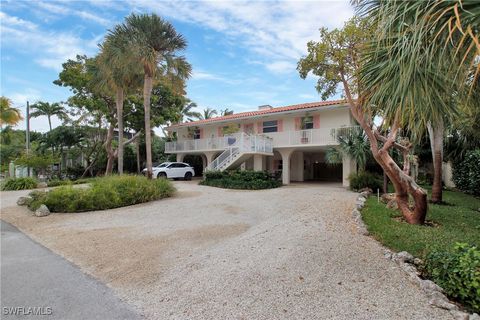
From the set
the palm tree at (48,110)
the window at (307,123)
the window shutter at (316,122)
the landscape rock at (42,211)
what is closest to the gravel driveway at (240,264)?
the landscape rock at (42,211)

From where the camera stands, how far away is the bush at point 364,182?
1351 cm

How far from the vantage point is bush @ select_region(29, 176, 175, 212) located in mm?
9625

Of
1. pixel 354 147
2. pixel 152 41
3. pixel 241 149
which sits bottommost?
pixel 354 147

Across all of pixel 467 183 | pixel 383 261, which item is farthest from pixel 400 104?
pixel 467 183

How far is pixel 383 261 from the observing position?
4.48 m

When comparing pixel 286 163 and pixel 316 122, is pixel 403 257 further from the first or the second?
pixel 316 122

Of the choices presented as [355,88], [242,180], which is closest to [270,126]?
[242,180]

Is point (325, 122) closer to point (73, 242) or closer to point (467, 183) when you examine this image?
point (467, 183)

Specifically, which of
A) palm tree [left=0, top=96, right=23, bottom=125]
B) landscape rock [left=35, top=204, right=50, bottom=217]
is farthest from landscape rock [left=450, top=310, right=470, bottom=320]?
palm tree [left=0, top=96, right=23, bottom=125]

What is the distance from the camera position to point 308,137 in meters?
16.9

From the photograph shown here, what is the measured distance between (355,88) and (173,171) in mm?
16216

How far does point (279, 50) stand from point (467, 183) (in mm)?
12132

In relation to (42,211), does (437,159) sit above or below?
above

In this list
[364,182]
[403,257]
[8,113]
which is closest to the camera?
[403,257]
